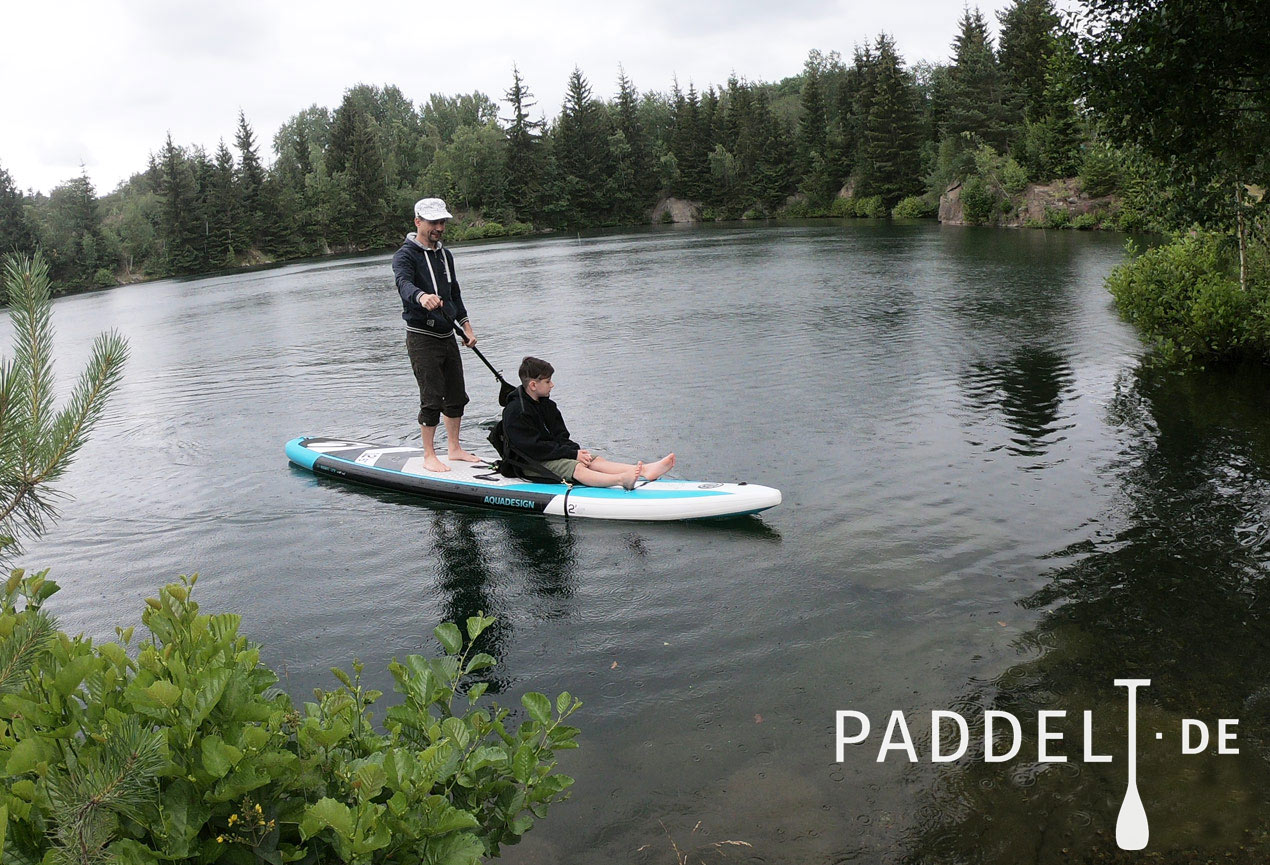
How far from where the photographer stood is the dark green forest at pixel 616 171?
60344 millimetres

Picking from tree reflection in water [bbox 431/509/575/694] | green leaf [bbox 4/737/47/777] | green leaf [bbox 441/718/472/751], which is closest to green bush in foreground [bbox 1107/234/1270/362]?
tree reflection in water [bbox 431/509/575/694]

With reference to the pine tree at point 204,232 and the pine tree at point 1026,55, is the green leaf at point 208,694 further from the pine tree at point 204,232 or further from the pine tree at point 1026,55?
the pine tree at point 204,232

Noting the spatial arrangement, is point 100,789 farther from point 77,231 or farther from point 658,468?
point 77,231

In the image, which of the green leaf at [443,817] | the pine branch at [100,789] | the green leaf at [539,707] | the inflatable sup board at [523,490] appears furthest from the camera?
the inflatable sup board at [523,490]

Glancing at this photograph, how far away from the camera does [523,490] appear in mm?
9266

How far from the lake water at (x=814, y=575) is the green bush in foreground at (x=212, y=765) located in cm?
204

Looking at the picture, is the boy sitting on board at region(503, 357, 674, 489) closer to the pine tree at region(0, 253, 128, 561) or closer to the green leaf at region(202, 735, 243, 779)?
the pine tree at region(0, 253, 128, 561)

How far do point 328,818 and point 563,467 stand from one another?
700 cm

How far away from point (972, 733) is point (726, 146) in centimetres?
9023

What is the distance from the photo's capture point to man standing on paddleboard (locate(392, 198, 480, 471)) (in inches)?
382

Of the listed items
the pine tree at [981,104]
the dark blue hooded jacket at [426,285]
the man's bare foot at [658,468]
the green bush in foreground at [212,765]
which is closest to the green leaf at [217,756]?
the green bush in foreground at [212,765]

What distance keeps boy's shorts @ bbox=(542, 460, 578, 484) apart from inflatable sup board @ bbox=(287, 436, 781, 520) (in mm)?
127

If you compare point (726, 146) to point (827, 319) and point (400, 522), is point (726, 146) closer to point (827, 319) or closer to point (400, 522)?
point (827, 319)

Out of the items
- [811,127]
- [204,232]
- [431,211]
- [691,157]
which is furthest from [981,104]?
[204,232]
